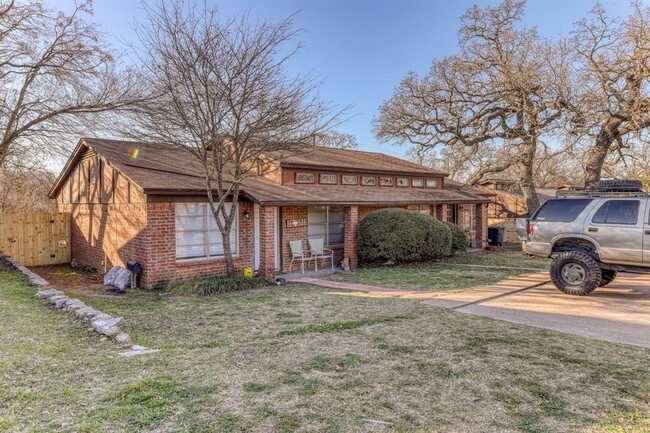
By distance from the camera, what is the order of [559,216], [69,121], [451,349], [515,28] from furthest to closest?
1. [515,28]
2. [69,121]
3. [559,216]
4. [451,349]

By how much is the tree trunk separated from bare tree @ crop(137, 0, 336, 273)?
14030mm

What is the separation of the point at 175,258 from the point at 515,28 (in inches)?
676

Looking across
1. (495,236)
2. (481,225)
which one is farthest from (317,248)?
(495,236)

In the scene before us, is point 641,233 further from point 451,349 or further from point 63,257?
point 63,257

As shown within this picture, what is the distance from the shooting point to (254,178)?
14.1 meters

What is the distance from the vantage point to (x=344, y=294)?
30.5ft

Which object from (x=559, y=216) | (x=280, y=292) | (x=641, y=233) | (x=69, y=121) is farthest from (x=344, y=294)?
(x=69, y=121)

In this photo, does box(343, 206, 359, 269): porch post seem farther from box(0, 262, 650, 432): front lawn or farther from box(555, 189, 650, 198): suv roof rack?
box(0, 262, 650, 432): front lawn

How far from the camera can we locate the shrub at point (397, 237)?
1338 centimetres

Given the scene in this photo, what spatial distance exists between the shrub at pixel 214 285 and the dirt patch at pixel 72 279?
5.04 feet

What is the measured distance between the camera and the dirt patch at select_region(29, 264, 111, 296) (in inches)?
392

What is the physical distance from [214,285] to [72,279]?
4.80 meters

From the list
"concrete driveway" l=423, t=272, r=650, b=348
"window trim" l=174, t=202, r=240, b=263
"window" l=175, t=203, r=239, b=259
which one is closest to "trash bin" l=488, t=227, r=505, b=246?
"concrete driveway" l=423, t=272, r=650, b=348

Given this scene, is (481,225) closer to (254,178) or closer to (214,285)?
(254,178)
